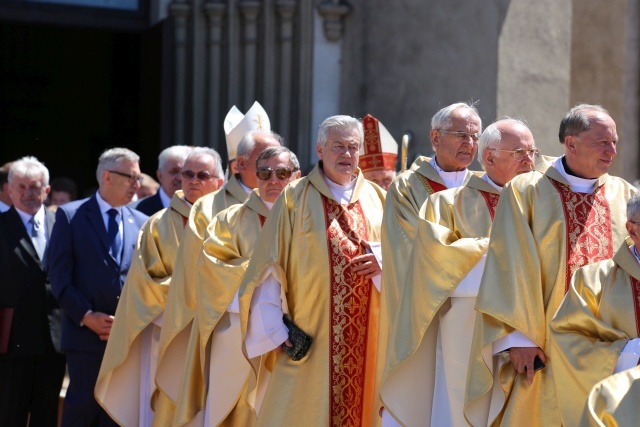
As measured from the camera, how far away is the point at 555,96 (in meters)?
10.6

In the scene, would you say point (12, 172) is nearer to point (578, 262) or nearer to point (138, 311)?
point (138, 311)

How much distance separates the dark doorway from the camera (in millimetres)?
12641

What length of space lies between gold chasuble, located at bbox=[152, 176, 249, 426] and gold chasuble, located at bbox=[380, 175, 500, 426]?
4.66ft

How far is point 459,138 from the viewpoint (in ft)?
19.9

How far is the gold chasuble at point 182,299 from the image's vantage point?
22.4ft

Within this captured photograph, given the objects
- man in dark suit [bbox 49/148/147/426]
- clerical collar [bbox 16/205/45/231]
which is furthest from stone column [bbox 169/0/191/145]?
man in dark suit [bbox 49/148/147/426]

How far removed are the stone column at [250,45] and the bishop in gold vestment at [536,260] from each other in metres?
5.53

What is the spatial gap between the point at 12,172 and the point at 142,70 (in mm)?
3533

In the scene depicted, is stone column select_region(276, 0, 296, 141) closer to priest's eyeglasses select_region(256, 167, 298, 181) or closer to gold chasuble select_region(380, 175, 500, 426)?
priest's eyeglasses select_region(256, 167, 298, 181)

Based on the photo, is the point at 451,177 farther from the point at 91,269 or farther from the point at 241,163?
the point at 91,269

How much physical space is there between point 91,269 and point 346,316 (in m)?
1.86

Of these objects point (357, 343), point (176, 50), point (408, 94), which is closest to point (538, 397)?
point (357, 343)

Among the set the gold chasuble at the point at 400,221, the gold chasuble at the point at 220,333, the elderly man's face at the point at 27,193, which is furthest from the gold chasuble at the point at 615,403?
the elderly man's face at the point at 27,193

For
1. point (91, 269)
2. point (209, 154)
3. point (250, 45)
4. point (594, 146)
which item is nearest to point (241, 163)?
point (209, 154)
